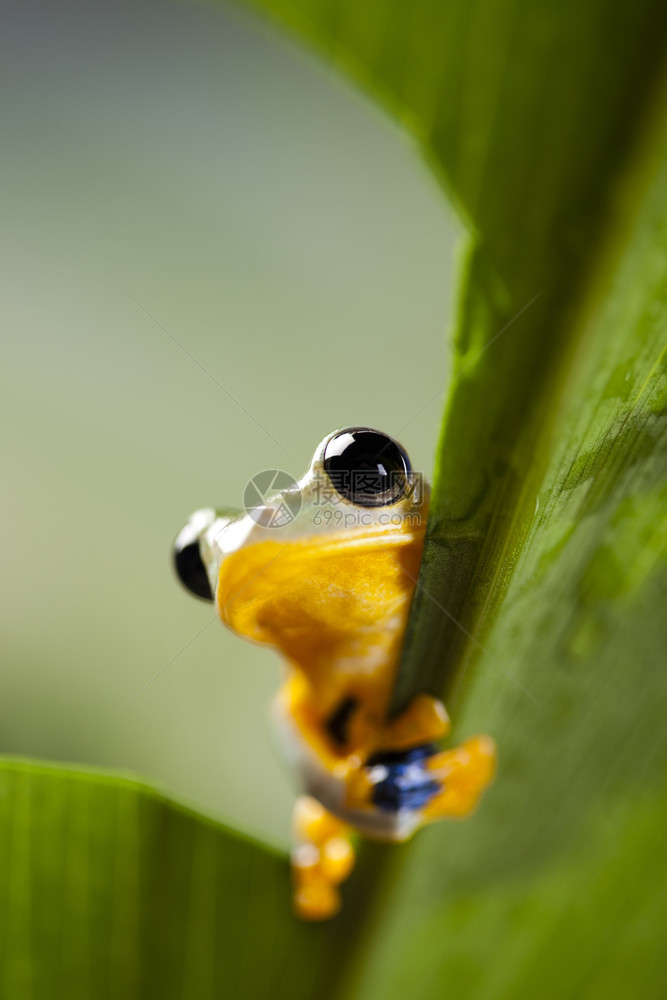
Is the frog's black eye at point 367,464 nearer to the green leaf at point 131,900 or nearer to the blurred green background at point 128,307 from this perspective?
the green leaf at point 131,900

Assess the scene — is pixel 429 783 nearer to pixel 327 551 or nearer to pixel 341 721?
pixel 341 721

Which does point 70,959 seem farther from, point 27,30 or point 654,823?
point 27,30

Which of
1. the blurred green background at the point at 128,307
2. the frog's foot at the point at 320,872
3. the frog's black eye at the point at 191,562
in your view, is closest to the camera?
the frog's black eye at the point at 191,562

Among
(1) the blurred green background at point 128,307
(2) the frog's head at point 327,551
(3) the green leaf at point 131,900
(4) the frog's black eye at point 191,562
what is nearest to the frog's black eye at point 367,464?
(2) the frog's head at point 327,551

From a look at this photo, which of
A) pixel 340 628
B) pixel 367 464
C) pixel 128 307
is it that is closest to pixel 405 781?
pixel 340 628

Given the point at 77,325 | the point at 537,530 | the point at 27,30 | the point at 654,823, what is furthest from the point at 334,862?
the point at 27,30

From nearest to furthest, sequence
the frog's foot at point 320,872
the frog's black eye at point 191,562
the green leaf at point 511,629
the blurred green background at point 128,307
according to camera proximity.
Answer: the green leaf at point 511,629, the frog's black eye at point 191,562, the frog's foot at point 320,872, the blurred green background at point 128,307

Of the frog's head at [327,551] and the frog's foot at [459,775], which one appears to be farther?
the frog's foot at [459,775]
